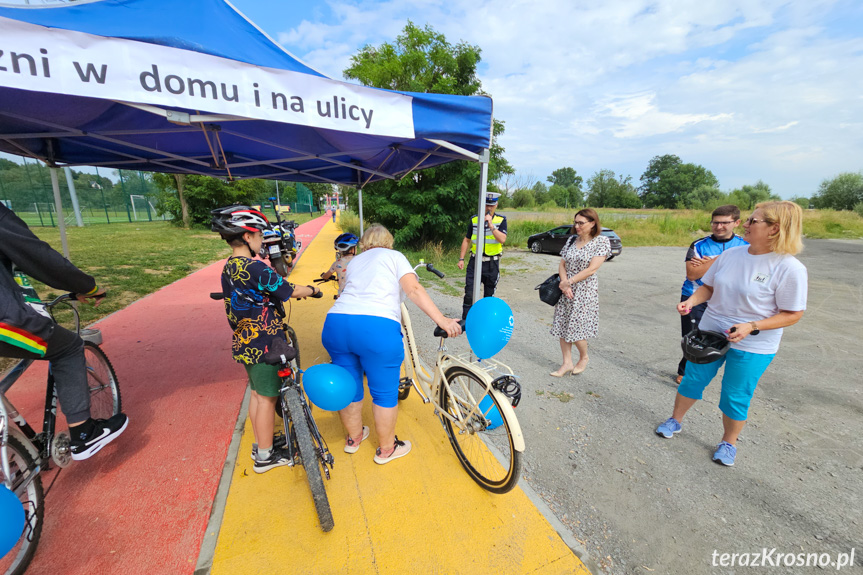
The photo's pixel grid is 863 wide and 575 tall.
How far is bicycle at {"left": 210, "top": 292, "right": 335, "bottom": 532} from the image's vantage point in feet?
6.38

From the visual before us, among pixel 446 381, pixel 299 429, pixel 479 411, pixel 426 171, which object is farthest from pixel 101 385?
pixel 426 171

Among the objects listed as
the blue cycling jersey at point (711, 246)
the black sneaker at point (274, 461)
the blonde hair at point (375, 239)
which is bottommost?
Answer: the black sneaker at point (274, 461)

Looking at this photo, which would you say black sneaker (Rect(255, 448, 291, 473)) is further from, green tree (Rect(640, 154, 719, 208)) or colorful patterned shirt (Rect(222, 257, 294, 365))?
green tree (Rect(640, 154, 719, 208))

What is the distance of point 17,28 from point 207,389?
9.61 ft

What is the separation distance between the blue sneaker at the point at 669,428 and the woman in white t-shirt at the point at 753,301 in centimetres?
30

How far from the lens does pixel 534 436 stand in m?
2.92

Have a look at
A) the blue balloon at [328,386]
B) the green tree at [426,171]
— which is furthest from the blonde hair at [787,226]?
the green tree at [426,171]

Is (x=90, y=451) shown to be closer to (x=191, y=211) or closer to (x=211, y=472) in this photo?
(x=211, y=472)

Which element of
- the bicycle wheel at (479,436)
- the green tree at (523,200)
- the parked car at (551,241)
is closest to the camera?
the bicycle wheel at (479,436)

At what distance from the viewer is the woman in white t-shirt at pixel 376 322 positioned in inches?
83.7

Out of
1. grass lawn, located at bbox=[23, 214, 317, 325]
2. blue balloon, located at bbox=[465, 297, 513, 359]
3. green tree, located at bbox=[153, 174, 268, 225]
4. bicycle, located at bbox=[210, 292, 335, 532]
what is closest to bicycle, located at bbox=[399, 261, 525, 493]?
blue balloon, located at bbox=[465, 297, 513, 359]

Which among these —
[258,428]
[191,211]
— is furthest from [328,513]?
[191,211]

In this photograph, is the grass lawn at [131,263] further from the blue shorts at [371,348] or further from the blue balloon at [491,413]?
the blue balloon at [491,413]

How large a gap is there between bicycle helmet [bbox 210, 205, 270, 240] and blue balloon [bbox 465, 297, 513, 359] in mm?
1444
